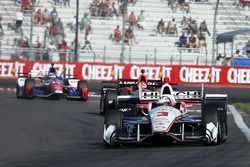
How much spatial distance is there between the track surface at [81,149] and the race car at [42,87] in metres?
8.11

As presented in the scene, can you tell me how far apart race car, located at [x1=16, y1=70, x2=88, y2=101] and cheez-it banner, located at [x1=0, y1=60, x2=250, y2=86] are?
12.3 meters

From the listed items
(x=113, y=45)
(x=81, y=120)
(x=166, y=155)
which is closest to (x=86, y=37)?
(x=113, y=45)

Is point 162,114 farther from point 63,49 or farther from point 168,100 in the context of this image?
point 63,49

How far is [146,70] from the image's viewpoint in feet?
145

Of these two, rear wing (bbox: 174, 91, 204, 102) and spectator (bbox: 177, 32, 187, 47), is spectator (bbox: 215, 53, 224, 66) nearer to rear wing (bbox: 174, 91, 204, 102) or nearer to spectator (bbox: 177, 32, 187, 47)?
spectator (bbox: 177, 32, 187, 47)

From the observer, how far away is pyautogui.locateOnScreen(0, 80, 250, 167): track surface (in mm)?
12039

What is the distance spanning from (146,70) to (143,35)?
1.82 meters

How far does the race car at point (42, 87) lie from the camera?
30.4 metres

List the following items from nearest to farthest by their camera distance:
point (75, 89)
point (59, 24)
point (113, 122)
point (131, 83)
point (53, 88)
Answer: point (113, 122) → point (131, 83) → point (53, 88) → point (75, 89) → point (59, 24)

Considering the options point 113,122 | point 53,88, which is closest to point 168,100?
point 113,122

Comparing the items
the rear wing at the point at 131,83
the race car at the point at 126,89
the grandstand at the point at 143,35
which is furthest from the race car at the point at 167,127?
the grandstand at the point at 143,35

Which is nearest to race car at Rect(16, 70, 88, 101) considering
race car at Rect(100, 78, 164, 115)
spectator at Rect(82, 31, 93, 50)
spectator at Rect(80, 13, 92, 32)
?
race car at Rect(100, 78, 164, 115)

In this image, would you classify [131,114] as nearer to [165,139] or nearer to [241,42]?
[165,139]

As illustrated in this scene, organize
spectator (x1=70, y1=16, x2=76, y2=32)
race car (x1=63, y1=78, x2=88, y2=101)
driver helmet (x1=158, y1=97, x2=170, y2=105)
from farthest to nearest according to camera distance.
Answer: spectator (x1=70, y1=16, x2=76, y2=32)
race car (x1=63, y1=78, x2=88, y2=101)
driver helmet (x1=158, y1=97, x2=170, y2=105)
